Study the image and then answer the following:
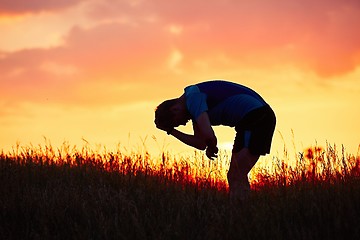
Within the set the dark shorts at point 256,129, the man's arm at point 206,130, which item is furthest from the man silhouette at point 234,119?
the man's arm at point 206,130

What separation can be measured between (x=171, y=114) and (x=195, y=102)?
0.42 metres

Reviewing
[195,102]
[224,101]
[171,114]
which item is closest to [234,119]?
[224,101]

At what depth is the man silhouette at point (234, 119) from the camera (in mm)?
6285

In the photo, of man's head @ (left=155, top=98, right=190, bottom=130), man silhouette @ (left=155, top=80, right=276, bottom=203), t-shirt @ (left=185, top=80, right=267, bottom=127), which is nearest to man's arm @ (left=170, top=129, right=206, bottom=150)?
man silhouette @ (left=155, top=80, right=276, bottom=203)

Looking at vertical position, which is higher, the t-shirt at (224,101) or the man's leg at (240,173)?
the t-shirt at (224,101)

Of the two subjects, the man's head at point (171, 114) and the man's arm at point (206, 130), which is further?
the man's head at point (171, 114)

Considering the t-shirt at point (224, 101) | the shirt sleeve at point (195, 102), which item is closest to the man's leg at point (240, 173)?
the t-shirt at point (224, 101)

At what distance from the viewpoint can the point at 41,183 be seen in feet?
28.2

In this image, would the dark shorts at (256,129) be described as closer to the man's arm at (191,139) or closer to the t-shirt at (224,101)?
the t-shirt at (224,101)

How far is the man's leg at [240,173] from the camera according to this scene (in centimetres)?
642

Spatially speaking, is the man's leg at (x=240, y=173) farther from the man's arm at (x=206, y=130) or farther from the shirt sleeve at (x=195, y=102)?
the shirt sleeve at (x=195, y=102)

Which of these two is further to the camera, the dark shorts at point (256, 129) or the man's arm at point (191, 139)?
the man's arm at point (191, 139)

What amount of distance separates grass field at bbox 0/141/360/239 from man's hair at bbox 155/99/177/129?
0.89 meters

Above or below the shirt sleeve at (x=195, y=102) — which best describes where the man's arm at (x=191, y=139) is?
below
